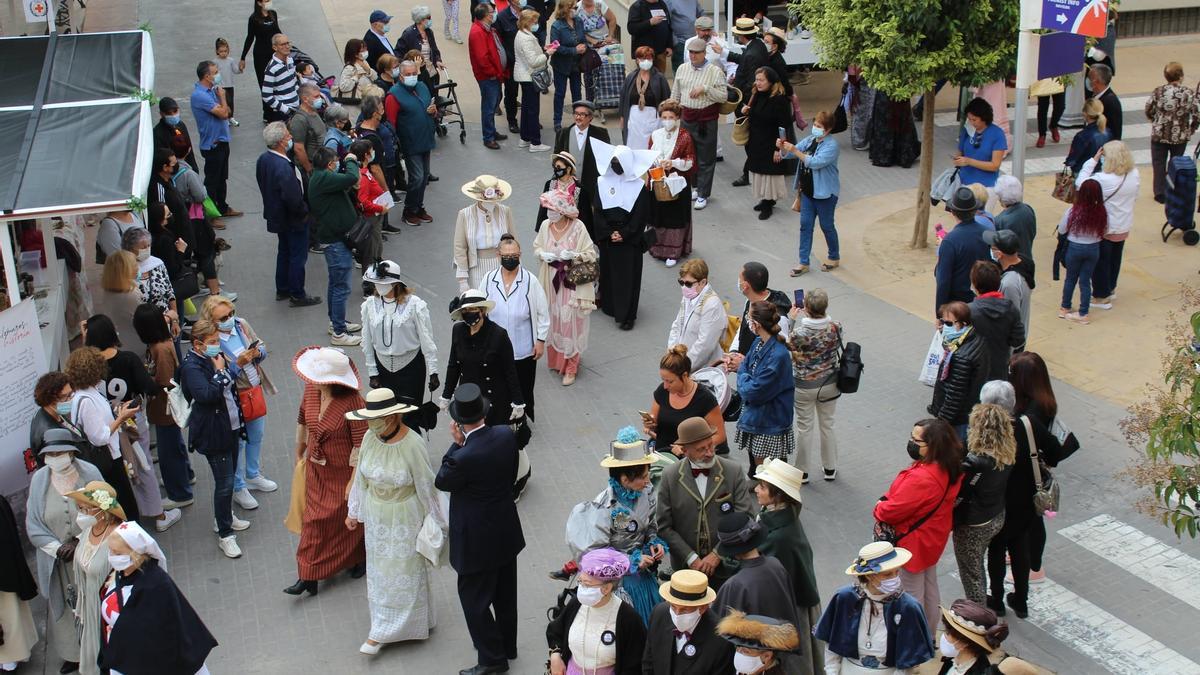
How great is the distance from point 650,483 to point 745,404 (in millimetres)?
1927

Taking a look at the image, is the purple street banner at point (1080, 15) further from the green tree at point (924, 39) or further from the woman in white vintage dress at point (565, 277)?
the woman in white vintage dress at point (565, 277)

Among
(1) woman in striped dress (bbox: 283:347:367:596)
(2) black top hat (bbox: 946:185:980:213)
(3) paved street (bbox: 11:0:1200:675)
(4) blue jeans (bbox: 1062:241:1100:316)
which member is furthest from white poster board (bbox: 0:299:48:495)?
(4) blue jeans (bbox: 1062:241:1100:316)

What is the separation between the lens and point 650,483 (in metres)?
7.81

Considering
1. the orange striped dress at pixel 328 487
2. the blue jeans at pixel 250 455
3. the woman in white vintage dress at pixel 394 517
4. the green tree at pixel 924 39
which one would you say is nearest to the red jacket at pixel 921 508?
the woman in white vintage dress at pixel 394 517

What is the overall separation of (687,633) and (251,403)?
4443mm

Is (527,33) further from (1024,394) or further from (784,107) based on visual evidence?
(1024,394)

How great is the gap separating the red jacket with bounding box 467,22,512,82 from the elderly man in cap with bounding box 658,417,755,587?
9992 millimetres

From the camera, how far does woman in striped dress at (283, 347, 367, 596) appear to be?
8.67 m

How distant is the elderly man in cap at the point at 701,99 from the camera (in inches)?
596

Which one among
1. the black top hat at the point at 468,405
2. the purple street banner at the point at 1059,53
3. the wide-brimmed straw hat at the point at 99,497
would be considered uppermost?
the purple street banner at the point at 1059,53

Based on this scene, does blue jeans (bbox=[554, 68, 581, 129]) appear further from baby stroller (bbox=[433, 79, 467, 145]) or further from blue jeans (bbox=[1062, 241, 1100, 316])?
blue jeans (bbox=[1062, 241, 1100, 316])

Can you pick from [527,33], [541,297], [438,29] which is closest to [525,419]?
[541,297]

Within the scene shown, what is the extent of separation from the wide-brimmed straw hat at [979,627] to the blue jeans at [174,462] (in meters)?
6.04

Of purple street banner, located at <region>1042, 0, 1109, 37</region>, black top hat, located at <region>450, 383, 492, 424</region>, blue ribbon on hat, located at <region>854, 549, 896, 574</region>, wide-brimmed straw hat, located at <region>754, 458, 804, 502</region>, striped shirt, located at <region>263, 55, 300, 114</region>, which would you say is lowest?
Result: blue ribbon on hat, located at <region>854, 549, 896, 574</region>
